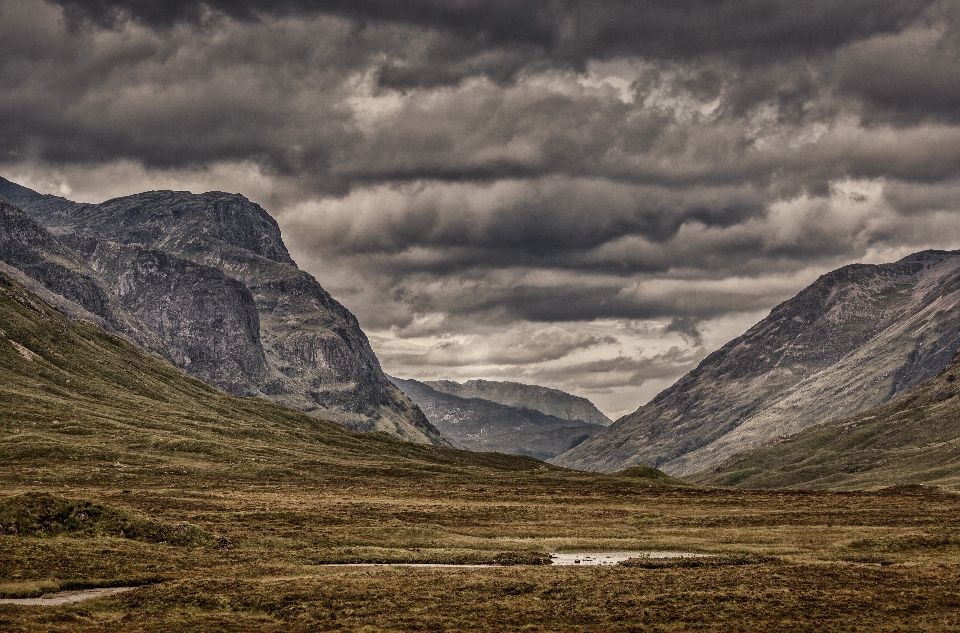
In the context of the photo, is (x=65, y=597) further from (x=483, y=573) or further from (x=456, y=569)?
(x=456, y=569)

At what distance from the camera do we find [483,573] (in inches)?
3071

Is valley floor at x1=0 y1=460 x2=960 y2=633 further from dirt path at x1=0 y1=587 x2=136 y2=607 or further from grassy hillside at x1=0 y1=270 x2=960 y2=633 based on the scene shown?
dirt path at x1=0 y1=587 x2=136 y2=607

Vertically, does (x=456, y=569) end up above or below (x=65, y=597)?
above

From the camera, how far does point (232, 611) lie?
199ft

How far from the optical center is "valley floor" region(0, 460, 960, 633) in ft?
192

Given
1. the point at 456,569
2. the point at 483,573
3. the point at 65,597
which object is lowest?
the point at 65,597

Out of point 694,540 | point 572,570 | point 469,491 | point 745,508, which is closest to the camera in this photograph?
point 572,570

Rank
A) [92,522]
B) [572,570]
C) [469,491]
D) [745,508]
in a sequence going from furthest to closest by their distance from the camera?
[469,491] < [745,508] < [92,522] < [572,570]

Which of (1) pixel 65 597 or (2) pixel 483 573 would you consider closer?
(1) pixel 65 597

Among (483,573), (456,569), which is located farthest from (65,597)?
(456,569)

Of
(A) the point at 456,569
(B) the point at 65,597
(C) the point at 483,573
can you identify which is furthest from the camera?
→ (A) the point at 456,569

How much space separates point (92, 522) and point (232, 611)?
110 ft

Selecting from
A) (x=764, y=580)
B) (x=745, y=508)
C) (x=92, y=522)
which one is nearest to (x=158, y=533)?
(x=92, y=522)

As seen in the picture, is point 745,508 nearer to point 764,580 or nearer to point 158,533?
point 764,580
